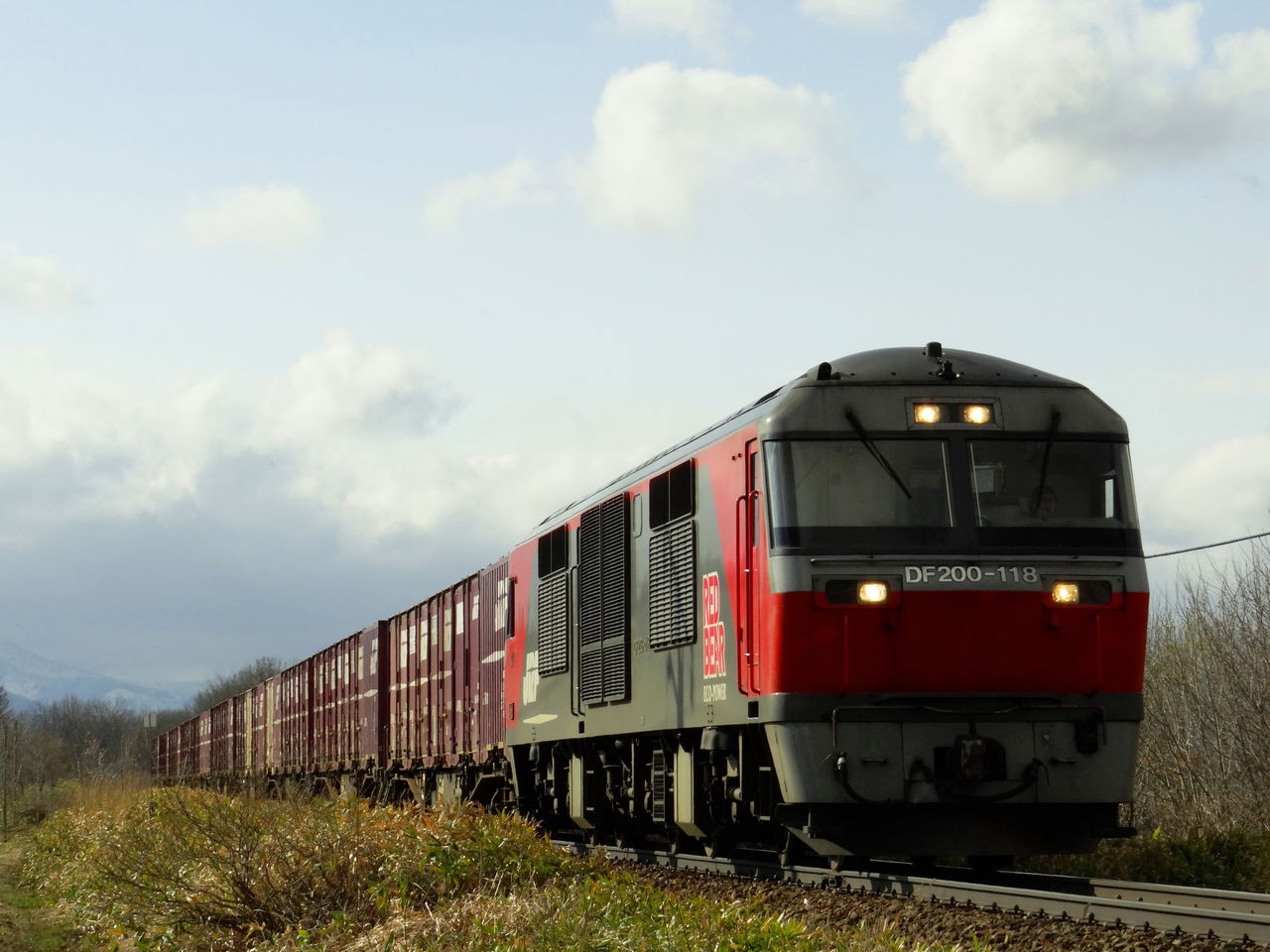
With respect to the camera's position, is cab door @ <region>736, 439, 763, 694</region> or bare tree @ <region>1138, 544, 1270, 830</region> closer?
cab door @ <region>736, 439, 763, 694</region>

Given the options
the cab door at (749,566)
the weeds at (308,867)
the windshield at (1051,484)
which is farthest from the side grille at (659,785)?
the windshield at (1051,484)

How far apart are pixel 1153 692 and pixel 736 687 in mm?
11645

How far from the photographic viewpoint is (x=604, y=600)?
15266 millimetres

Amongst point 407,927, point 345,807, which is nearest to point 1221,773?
point 345,807

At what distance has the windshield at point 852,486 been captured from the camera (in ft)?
36.1

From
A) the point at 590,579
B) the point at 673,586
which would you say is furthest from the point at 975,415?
the point at 590,579

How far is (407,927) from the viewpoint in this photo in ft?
31.8

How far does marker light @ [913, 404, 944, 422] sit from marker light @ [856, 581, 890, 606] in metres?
1.23

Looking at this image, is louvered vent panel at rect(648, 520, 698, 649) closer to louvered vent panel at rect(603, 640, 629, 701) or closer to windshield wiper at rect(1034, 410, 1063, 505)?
louvered vent panel at rect(603, 640, 629, 701)

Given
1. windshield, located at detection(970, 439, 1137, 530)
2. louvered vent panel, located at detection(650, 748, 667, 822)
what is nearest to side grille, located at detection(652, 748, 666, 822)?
louvered vent panel, located at detection(650, 748, 667, 822)

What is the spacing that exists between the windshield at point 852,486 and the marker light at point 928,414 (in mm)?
163

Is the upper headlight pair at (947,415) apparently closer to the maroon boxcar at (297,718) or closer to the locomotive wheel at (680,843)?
the locomotive wheel at (680,843)

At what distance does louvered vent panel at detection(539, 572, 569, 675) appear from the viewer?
16719mm

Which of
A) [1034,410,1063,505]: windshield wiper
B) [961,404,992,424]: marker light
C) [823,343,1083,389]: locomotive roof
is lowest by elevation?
[1034,410,1063,505]: windshield wiper
